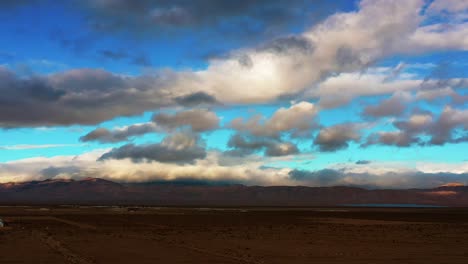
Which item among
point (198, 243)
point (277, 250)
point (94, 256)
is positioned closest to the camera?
point (94, 256)

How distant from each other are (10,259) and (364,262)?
1480cm

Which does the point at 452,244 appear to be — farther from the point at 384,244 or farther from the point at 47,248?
the point at 47,248

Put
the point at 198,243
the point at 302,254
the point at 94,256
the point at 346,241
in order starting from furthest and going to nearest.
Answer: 1. the point at 346,241
2. the point at 198,243
3. the point at 302,254
4. the point at 94,256

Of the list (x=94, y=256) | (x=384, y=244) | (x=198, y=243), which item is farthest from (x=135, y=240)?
(x=384, y=244)

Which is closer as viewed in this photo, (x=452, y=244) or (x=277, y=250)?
(x=277, y=250)

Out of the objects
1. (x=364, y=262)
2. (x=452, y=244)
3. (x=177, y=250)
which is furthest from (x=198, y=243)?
(x=452, y=244)

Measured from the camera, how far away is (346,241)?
30016 mm

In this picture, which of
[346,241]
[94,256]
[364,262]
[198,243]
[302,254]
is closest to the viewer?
[364,262]

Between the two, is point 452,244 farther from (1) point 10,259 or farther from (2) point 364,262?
(1) point 10,259

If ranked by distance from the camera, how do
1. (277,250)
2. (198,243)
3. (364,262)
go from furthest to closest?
(198,243) → (277,250) → (364,262)

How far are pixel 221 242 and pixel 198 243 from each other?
149 centimetres

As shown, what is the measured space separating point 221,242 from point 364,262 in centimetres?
1071

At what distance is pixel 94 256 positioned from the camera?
21.9m

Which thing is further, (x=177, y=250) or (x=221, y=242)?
(x=221, y=242)
